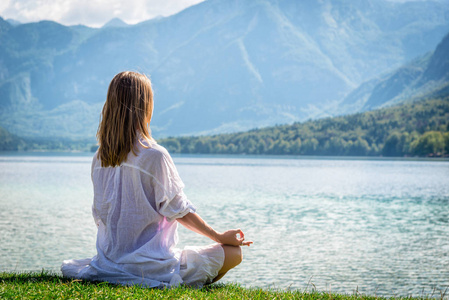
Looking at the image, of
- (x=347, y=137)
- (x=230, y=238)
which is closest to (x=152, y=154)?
(x=230, y=238)

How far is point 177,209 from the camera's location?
18.6 ft

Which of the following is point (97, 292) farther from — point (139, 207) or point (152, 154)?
point (152, 154)

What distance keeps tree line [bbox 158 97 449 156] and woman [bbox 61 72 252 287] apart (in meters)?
140

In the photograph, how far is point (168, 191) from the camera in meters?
5.62

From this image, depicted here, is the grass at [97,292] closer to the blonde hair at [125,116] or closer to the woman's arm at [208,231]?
the woman's arm at [208,231]

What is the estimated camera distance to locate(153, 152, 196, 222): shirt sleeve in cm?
560

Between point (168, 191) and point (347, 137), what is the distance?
168865mm

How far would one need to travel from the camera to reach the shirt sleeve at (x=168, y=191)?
5.60 metres

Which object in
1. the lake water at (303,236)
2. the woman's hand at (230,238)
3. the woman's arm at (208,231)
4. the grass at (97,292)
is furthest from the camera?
the lake water at (303,236)

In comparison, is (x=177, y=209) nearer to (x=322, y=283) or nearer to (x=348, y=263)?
(x=322, y=283)

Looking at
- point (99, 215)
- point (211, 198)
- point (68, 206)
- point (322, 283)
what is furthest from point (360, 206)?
point (99, 215)

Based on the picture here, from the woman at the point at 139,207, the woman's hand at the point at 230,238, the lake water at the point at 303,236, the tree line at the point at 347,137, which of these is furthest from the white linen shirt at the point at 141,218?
the tree line at the point at 347,137

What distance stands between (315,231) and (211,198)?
638 inches

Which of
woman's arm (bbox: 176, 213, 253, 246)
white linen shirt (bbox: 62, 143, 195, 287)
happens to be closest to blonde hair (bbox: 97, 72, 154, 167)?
white linen shirt (bbox: 62, 143, 195, 287)
